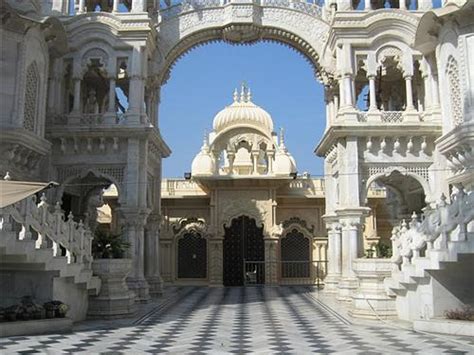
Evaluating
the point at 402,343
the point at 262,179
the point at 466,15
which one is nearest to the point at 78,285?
the point at 402,343

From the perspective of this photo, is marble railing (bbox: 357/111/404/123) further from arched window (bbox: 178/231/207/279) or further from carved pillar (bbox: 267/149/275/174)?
arched window (bbox: 178/231/207/279)

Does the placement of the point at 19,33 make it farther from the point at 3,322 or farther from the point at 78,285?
the point at 3,322

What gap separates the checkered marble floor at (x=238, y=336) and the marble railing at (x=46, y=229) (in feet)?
4.89

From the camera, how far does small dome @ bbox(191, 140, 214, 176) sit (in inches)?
926

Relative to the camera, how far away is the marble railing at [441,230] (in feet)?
31.0

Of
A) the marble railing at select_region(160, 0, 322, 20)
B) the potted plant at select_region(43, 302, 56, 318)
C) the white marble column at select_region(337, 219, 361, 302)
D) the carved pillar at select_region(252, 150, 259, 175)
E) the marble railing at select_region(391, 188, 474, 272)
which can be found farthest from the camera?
the carved pillar at select_region(252, 150, 259, 175)

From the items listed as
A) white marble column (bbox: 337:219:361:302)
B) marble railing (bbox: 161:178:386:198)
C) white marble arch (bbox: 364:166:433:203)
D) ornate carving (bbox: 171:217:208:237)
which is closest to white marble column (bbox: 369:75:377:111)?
white marble arch (bbox: 364:166:433:203)

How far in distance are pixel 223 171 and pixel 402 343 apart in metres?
16.5

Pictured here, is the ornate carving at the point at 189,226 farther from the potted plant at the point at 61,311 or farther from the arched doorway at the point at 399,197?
the potted plant at the point at 61,311

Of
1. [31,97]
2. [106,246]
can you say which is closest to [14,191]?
[106,246]

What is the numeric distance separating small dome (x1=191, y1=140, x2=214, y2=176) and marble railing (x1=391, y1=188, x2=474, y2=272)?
12.8 metres

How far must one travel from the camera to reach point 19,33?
1341 cm

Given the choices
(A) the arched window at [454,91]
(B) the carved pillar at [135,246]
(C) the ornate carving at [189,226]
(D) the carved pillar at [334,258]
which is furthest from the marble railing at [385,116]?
(C) the ornate carving at [189,226]

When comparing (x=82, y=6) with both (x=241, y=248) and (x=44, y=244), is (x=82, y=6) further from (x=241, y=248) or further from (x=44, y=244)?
(x=241, y=248)
